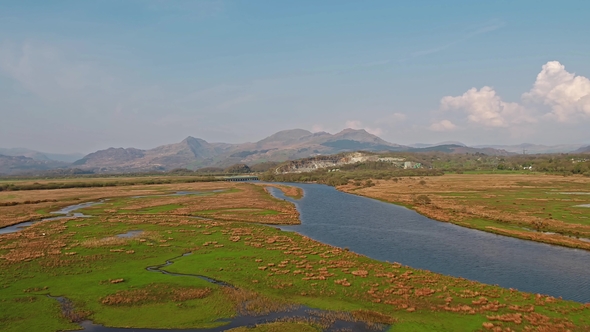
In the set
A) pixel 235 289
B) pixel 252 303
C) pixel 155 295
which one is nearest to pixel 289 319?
pixel 252 303

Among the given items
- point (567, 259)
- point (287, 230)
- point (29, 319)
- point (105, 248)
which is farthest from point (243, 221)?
point (567, 259)

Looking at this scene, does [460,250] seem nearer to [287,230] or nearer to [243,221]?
[287,230]

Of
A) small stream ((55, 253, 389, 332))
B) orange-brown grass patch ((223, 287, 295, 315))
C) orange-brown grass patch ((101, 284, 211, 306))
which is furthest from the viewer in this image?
orange-brown grass patch ((101, 284, 211, 306))

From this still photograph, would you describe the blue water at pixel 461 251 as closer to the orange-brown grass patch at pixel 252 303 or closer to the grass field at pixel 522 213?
the grass field at pixel 522 213

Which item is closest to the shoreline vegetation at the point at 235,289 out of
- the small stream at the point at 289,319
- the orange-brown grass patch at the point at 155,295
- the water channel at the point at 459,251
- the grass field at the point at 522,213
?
the orange-brown grass patch at the point at 155,295

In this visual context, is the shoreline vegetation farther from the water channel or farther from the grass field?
the grass field

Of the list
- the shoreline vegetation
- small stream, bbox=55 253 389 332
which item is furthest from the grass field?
small stream, bbox=55 253 389 332
